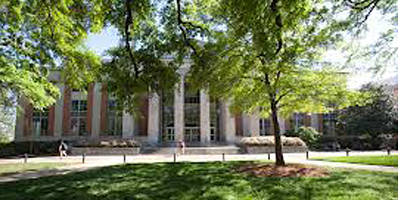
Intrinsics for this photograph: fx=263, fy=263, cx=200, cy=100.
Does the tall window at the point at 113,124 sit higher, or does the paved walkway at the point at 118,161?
the tall window at the point at 113,124

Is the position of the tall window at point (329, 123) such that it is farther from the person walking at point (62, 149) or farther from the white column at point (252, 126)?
the person walking at point (62, 149)

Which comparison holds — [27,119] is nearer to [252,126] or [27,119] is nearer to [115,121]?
[115,121]

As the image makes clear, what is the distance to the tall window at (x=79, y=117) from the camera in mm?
36719

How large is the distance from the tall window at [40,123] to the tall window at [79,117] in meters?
3.48

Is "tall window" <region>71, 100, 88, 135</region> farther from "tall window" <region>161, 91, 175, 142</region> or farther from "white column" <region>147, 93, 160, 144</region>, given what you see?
"tall window" <region>161, 91, 175, 142</region>

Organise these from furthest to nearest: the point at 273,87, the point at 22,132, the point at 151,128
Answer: the point at 22,132 → the point at 151,128 → the point at 273,87

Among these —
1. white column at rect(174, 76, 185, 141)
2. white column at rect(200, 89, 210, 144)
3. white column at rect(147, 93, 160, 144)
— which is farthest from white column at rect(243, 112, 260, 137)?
white column at rect(147, 93, 160, 144)

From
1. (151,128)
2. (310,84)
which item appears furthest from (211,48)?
(151,128)

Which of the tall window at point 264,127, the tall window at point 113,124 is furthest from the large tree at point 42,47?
the tall window at point 264,127

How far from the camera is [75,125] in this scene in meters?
36.9

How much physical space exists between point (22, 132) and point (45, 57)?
28297 millimetres

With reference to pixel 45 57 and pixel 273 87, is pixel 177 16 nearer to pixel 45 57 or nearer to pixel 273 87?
pixel 273 87

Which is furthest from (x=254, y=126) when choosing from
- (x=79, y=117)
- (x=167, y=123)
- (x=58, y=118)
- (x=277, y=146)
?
(x=58, y=118)

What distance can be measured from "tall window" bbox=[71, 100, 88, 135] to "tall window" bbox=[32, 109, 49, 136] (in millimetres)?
3475
